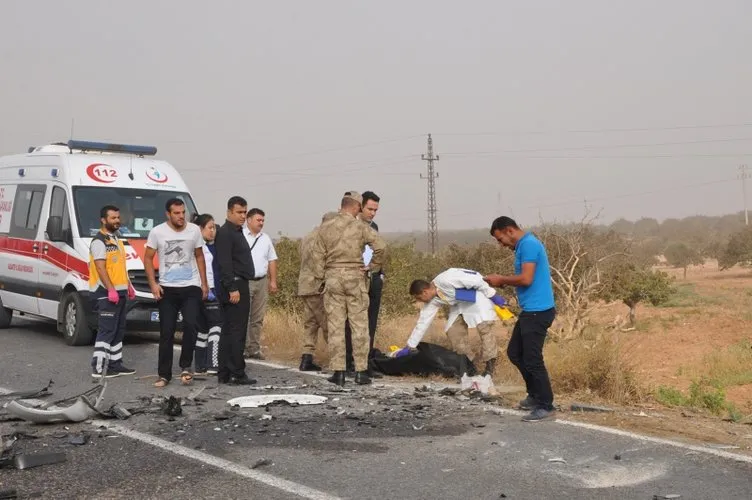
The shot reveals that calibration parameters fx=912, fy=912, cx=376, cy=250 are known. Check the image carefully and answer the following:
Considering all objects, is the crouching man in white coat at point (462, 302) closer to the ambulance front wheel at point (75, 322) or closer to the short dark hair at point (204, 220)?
the short dark hair at point (204, 220)

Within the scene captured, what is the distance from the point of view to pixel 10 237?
544 inches

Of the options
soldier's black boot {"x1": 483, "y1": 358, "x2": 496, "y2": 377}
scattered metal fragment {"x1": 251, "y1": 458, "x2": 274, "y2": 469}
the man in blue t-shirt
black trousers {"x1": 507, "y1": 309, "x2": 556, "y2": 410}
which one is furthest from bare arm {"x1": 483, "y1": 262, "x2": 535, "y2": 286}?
scattered metal fragment {"x1": 251, "y1": 458, "x2": 274, "y2": 469}

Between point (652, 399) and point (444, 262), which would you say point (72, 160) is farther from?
point (444, 262)

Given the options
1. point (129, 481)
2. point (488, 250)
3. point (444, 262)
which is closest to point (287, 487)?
point (129, 481)

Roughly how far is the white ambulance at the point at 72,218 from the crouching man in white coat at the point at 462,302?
457cm

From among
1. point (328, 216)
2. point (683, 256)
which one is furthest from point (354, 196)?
point (683, 256)

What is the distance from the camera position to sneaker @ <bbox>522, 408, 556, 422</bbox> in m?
7.14

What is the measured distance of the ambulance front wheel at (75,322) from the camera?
1212 cm

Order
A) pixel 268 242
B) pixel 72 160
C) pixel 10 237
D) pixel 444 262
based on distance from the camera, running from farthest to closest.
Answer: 1. pixel 444 262
2. pixel 10 237
3. pixel 72 160
4. pixel 268 242

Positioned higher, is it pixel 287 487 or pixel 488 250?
pixel 488 250

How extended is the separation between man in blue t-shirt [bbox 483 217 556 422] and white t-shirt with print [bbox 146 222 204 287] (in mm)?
3182

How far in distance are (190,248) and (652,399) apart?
4.71 meters

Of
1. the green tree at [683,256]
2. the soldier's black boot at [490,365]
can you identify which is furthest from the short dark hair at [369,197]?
the green tree at [683,256]

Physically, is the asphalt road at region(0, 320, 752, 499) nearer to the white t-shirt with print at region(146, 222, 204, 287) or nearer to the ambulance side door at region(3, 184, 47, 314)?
the white t-shirt with print at region(146, 222, 204, 287)
